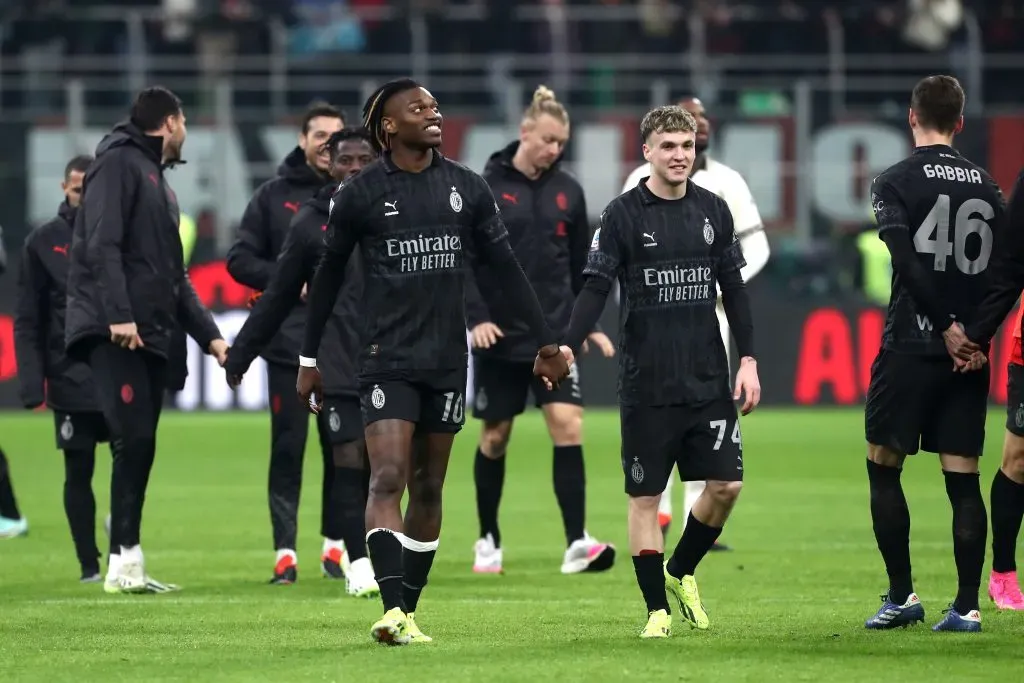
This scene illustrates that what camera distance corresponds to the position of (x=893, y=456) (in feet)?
27.3

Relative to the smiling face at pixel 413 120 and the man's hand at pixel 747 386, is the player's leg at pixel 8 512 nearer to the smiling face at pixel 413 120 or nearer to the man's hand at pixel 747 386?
the smiling face at pixel 413 120

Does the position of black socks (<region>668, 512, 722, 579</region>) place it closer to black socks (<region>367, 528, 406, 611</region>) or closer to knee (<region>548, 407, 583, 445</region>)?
black socks (<region>367, 528, 406, 611</region>)

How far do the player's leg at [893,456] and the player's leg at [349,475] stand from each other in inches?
111

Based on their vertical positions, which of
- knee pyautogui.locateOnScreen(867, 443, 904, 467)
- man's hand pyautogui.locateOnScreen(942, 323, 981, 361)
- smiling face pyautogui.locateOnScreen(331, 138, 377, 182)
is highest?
smiling face pyautogui.locateOnScreen(331, 138, 377, 182)

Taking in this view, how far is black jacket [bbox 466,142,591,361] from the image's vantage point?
1133 centimetres

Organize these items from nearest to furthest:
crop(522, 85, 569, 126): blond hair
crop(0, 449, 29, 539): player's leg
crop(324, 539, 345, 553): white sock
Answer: crop(324, 539, 345, 553): white sock < crop(522, 85, 569, 126): blond hair < crop(0, 449, 29, 539): player's leg

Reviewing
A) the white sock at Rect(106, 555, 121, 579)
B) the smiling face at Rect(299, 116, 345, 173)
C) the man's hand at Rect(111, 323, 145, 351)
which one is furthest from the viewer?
the smiling face at Rect(299, 116, 345, 173)

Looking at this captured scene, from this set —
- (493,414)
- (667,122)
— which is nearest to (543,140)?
(493,414)

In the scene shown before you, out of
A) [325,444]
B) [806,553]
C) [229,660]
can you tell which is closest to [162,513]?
[325,444]

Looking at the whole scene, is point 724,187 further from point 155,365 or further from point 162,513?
point 162,513

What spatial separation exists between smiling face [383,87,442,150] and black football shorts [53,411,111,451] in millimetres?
4108

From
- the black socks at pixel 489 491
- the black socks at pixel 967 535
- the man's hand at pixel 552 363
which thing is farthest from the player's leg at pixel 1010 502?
the black socks at pixel 489 491

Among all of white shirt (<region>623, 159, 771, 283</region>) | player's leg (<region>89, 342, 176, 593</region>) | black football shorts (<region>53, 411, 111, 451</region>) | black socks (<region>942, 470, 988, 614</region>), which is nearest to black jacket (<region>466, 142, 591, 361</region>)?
white shirt (<region>623, 159, 771, 283</region>)

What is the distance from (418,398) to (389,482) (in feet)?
1.20
